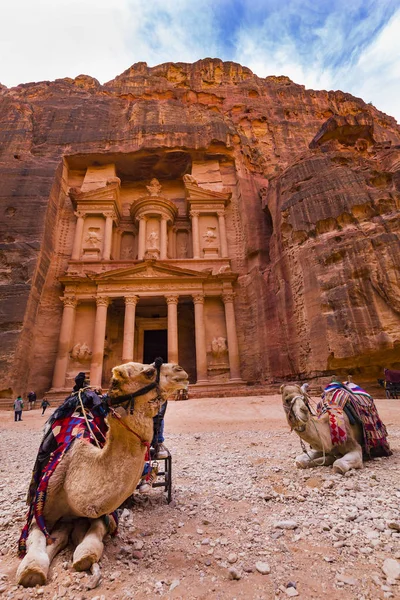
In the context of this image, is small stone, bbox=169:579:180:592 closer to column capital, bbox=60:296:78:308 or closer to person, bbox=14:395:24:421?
person, bbox=14:395:24:421

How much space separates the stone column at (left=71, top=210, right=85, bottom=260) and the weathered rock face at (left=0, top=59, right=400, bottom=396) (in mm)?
1103

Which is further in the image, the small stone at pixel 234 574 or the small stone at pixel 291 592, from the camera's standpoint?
the small stone at pixel 234 574

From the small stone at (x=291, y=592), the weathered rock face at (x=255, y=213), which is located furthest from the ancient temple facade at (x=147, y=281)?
the small stone at (x=291, y=592)

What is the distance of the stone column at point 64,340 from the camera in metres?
17.1

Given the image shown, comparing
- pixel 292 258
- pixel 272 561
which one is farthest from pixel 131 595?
pixel 292 258

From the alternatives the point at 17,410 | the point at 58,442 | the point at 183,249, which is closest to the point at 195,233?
the point at 183,249

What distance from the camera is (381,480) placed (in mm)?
3439

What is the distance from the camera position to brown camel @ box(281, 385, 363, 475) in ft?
12.5

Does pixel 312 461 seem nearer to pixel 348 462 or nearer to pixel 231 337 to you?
pixel 348 462

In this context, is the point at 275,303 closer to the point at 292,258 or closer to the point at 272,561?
the point at 292,258

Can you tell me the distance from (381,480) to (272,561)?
6.61ft

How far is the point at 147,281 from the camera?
769 inches

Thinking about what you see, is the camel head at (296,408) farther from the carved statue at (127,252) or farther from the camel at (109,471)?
the carved statue at (127,252)

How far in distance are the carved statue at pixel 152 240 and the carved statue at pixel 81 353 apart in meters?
8.57
